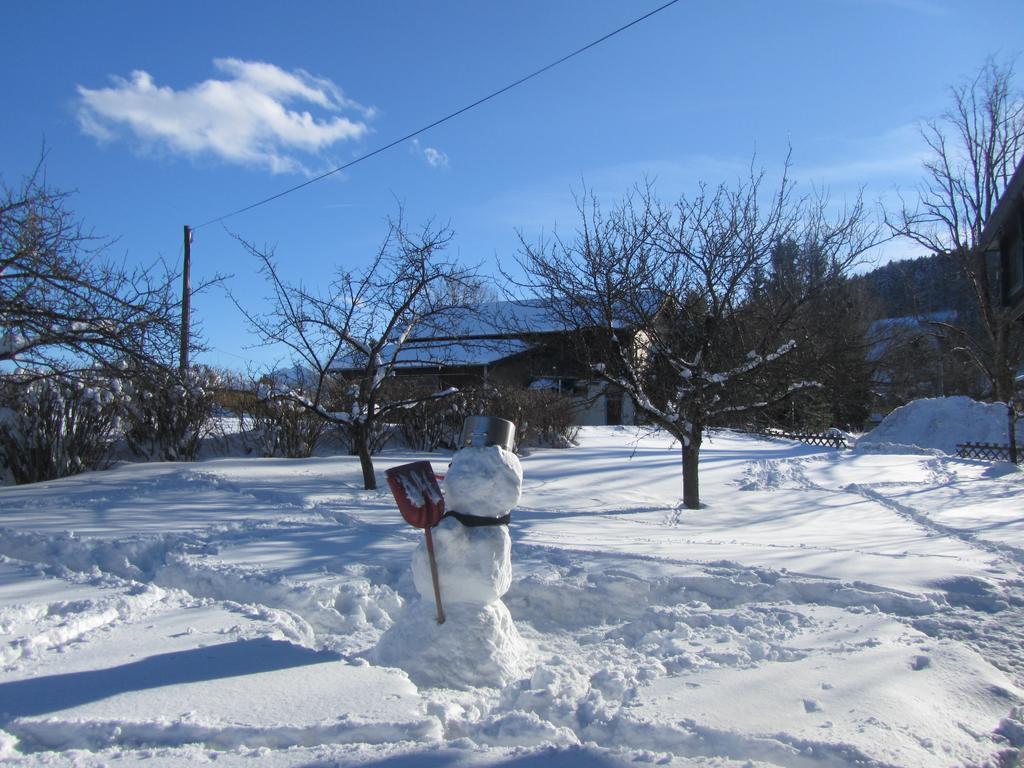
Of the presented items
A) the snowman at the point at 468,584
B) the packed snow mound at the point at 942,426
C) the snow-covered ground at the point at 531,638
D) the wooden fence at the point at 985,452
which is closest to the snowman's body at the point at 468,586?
the snowman at the point at 468,584

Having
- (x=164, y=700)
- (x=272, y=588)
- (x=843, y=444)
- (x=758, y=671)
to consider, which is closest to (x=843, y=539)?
(x=758, y=671)

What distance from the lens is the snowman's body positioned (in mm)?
4031

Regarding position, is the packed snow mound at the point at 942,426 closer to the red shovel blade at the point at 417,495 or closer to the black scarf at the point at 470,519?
the black scarf at the point at 470,519

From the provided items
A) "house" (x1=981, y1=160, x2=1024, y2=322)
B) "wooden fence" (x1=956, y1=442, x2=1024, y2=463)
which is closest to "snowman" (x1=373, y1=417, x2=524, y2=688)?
"house" (x1=981, y1=160, x2=1024, y2=322)

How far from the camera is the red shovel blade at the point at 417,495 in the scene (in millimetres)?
4148

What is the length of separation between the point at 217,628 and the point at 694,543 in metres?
4.69

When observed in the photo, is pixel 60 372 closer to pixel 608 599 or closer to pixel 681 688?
pixel 608 599

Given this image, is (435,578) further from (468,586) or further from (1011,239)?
(1011,239)

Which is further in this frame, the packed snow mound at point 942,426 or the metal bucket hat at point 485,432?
the packed snow mound at point 942,426

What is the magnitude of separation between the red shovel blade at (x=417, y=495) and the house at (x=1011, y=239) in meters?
5.90

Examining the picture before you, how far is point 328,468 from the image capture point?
1182 centimetres

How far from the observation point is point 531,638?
4973mm

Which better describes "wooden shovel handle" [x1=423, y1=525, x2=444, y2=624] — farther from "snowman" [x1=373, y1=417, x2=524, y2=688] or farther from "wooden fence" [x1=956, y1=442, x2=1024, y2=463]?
"wooden fence" [x1=956, y1=442, x2=1024, y2=463]

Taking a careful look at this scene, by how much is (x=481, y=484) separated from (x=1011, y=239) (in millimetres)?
7020
